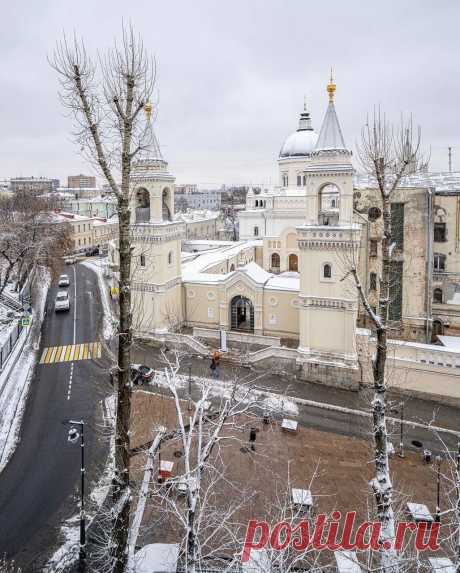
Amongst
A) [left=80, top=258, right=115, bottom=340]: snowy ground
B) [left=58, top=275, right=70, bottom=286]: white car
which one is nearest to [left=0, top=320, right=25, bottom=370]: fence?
[left=80, top=258, right=115, bottom=340]: snowy ground

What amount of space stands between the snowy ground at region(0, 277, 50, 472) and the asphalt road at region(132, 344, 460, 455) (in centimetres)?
614

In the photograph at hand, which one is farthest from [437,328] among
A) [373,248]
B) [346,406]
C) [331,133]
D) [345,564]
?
[345,564]

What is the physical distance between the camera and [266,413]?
63.9 feet

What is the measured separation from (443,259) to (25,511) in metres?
27.4

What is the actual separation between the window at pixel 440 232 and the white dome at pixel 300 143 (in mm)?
19148

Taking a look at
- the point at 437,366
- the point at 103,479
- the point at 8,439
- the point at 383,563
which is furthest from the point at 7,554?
the point at 437,366

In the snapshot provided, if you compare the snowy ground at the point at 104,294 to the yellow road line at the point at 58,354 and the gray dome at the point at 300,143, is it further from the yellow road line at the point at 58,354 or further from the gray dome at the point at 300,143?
the gray dome at the point at 300,143

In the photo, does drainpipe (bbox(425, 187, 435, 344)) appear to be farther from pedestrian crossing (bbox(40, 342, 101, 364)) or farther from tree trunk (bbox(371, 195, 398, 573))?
pedestrian crossing (bbox(40, 342, 101, 364))

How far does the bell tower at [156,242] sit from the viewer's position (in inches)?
1078

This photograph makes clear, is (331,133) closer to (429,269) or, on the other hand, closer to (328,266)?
(328,266)

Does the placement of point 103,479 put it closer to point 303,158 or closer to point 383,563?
point 383,563

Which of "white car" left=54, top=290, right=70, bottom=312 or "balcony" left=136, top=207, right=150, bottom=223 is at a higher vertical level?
"balcony" left=136, top=207, right=150, bottom=223

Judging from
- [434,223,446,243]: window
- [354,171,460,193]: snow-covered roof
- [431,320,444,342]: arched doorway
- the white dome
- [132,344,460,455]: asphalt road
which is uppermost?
the white dome

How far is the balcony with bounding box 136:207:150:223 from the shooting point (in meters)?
28.2
